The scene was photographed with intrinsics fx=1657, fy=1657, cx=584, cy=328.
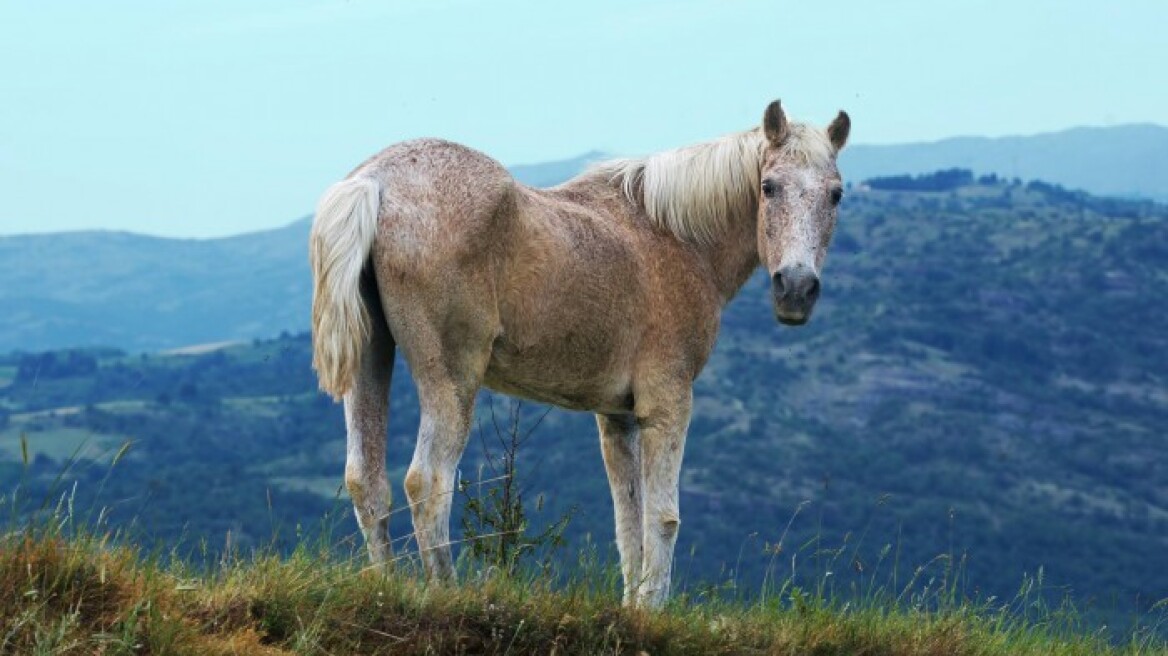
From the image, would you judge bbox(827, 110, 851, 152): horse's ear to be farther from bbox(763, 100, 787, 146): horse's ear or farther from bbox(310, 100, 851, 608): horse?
bbox(763, 100, 787, 146): horse's ear

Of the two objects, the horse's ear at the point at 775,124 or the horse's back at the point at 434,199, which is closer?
the horse's back at the point at 434,199

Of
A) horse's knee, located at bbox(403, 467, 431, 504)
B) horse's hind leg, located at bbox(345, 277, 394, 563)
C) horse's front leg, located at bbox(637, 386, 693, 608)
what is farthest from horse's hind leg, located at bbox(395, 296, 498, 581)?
horse's front leg, located at bbox(637, 386, 693, 608)

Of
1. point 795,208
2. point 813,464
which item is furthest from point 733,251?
point 813,464

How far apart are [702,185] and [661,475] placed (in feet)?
4.99

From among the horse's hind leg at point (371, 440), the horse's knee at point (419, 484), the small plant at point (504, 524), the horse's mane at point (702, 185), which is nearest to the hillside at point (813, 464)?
the horse's mane at point (702, 185)

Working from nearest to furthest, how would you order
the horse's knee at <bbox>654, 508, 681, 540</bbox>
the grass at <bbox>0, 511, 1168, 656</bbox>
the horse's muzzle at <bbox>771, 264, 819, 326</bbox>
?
the grass at <bbox>0, 511, 1168, 656</bbox>
the horse's muzzle at <bbox>771, 264, 819, 326</bbox>
the horse's knee at <bbox>654, 508, 681, 540</bbox>

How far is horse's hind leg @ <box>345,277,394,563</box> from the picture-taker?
21.5ft

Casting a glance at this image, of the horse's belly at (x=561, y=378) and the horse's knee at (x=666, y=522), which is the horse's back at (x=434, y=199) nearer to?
the horse's belly at (x=561, y=378)

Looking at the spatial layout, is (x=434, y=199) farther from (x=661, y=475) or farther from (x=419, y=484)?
(x=661, y=475)

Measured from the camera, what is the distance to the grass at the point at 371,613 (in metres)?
5.05

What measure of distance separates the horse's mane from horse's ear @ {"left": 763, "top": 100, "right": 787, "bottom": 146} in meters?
0.07

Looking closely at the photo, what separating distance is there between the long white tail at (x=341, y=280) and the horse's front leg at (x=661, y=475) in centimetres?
172

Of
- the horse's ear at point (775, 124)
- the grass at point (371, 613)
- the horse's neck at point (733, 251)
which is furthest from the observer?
the horse's neck at point (733, 251)

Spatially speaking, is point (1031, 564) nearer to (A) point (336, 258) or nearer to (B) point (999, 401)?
(B) point (999, 401)
